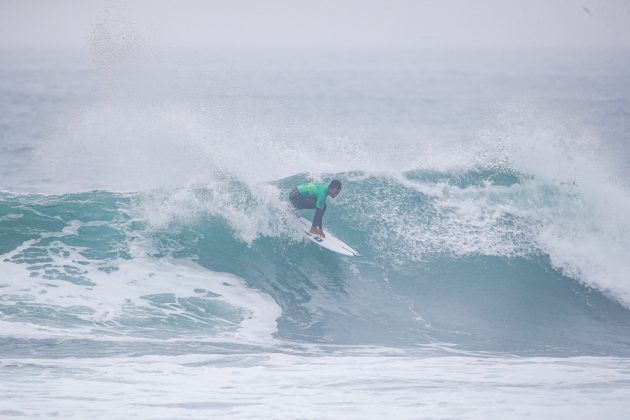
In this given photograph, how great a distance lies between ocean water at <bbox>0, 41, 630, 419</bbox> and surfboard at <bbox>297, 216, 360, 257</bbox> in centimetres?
16

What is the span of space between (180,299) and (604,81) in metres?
65.6

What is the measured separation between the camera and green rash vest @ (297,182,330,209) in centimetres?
1159

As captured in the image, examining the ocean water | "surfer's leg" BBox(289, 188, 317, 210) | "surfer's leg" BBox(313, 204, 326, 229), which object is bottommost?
the ocean water

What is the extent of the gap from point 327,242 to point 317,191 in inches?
58.0

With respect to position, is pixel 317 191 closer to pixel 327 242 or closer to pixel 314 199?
pixel 314 199

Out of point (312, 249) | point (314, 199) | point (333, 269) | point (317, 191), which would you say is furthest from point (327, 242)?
point (317, 191)

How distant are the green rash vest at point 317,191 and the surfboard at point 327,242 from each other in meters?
1.01

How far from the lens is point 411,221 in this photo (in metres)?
13.9

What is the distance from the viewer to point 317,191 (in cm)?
1173

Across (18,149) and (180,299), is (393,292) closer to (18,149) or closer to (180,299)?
(180,299)

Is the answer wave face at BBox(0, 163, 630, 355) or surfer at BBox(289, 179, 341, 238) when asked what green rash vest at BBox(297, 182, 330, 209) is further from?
wave face at BBox(0, 163, 630, 355)

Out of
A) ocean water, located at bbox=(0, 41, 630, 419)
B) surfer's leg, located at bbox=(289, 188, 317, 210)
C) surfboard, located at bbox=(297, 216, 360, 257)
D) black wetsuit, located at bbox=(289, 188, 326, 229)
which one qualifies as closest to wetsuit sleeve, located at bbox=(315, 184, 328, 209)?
black wetsuit, located at bbox=(289, 188, 326, 229)

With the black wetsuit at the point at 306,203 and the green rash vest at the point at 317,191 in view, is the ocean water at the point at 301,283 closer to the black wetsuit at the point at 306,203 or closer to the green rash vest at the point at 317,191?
the black wetsuit at the point at 306,203

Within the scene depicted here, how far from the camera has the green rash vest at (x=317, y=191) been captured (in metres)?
11.6
